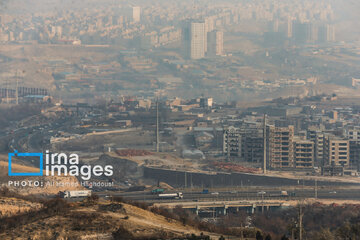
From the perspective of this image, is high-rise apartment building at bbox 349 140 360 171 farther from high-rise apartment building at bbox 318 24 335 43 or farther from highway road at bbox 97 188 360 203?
high-rise apartment building at bbox 318 24 335 43

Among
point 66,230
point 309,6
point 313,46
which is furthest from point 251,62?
point 66,230

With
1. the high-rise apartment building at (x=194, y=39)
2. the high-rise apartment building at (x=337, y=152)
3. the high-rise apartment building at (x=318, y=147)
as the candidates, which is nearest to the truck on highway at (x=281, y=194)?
the high-rise apartment building at (x=318, y=147)

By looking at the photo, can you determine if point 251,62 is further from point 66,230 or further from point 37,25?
point 66,230

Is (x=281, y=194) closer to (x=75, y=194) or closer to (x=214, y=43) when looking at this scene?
(x=75, y=194)

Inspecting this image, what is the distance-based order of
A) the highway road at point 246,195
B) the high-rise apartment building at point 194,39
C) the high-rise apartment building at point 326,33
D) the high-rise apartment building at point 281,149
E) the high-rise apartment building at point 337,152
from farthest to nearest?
the high-rise apartment building at point 326,33
the high-rise apartment building at point 194,39
the high-rise apartment building at point 337,152
the high-rise apartment building at point 281,149
the highway road at point 246,195

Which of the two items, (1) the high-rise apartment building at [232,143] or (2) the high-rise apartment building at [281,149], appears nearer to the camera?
(2) the high-rise apartment building at [281,149]

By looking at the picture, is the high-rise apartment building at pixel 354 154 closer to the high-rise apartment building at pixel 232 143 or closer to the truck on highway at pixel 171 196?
the high-rise apartment building at pixel 232 143

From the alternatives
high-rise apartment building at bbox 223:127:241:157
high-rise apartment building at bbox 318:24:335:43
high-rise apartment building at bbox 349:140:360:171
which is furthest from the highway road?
high-rise apartment building at bbox 318:24:335:43

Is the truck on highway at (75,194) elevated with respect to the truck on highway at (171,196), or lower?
elevated
